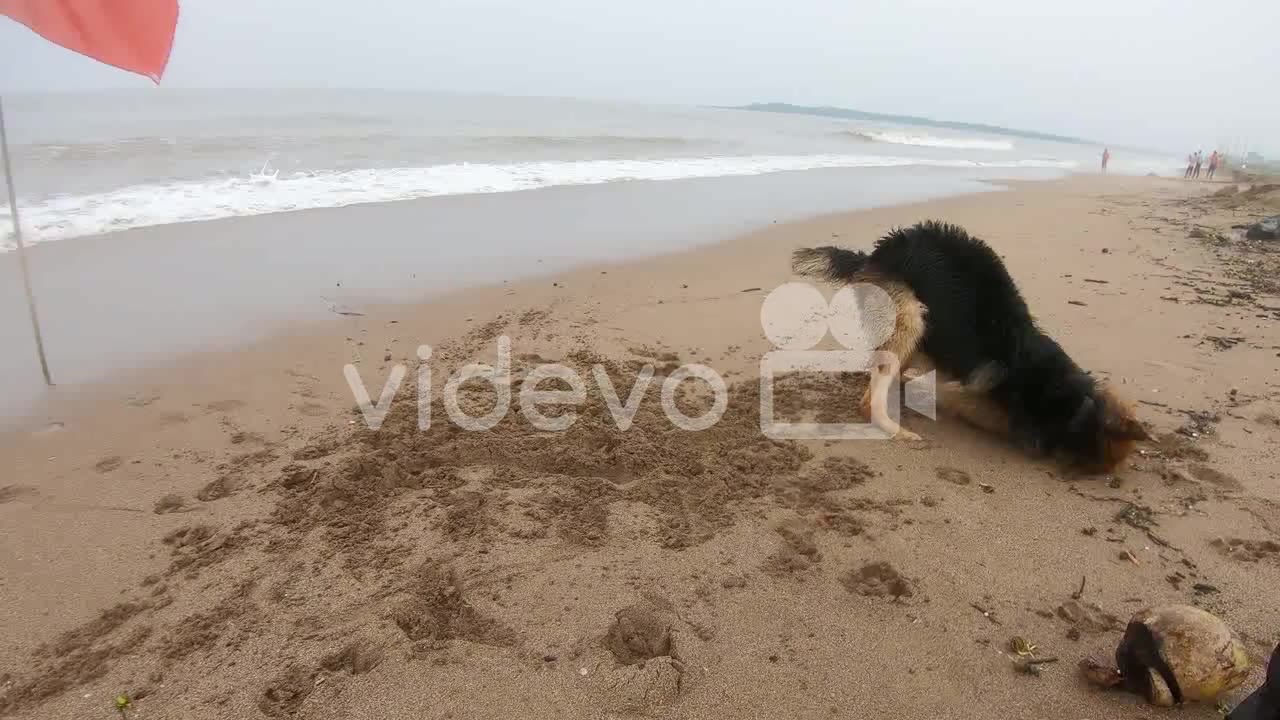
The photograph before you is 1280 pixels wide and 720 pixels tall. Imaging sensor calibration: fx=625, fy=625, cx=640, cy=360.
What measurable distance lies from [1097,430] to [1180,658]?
1682mm

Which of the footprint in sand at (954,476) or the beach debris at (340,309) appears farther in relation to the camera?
the beach debris at (340,309)

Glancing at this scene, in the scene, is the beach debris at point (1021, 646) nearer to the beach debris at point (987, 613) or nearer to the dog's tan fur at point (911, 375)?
the beach debris at point (987, 613)

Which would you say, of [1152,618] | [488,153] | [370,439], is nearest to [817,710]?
[1152,618]

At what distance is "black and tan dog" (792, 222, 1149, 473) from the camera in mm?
3396

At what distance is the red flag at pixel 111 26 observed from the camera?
3.15 meters

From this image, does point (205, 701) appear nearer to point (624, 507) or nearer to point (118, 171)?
point (624, 507)

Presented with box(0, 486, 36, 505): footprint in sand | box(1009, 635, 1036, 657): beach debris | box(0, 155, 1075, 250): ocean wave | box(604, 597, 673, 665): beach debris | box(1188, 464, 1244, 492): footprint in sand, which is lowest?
box(1009, 635, 1036, 657): beach debris

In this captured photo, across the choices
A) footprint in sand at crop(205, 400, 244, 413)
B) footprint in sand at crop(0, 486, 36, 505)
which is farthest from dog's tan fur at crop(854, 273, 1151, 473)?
footprint in sand at crop(0, 486, 36, 505)

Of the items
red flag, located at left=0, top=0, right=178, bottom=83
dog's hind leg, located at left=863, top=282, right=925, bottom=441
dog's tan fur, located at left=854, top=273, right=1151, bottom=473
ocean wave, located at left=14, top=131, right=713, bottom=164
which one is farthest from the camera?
ocean wave, located at left=14, top=131, right=713, bottom=164

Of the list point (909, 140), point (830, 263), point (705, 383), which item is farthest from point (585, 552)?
point (909, 140)

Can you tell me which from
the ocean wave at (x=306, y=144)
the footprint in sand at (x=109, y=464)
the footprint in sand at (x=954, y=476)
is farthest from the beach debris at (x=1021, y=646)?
the ocean wave at (x=306, y=144)

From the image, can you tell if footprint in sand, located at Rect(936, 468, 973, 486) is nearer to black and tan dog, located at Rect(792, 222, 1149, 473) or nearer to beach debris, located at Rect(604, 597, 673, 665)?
black and tan dog, located at Rect(792, 222, 1149, 473)

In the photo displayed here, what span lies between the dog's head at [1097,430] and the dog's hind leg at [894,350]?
0.81m

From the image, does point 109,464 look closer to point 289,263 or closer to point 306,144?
point 289,263
